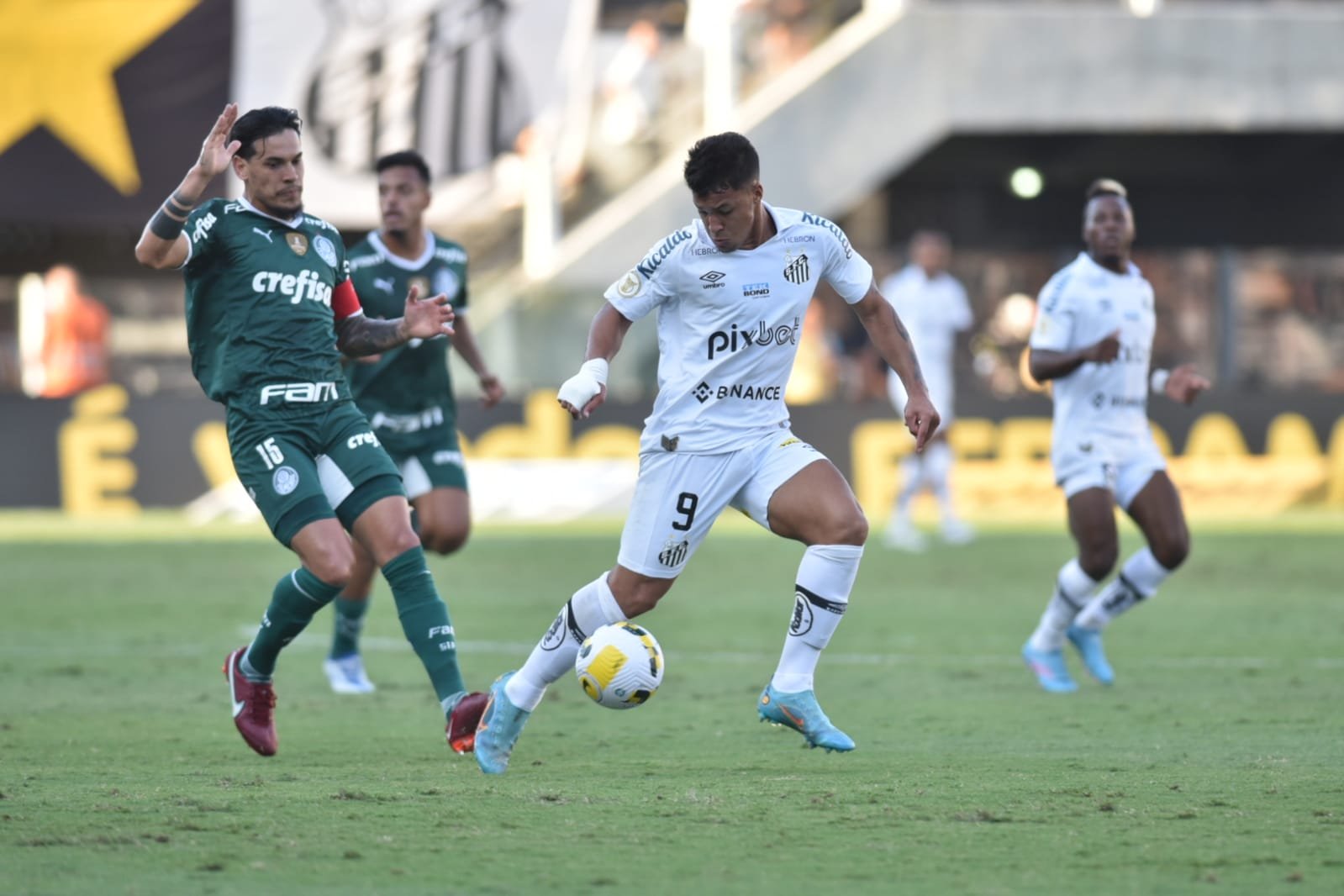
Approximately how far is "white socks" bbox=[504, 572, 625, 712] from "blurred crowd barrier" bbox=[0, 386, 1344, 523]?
14077 millimetres

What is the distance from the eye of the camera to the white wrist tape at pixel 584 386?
6594 millimetres

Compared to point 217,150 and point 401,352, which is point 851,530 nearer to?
point 217,150

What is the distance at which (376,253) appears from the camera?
955cm

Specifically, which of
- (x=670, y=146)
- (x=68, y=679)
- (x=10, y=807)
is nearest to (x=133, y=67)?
(x=670, y=146)

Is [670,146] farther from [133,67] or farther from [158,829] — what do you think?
[158,829]

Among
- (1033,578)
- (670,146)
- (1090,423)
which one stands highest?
(670,146)

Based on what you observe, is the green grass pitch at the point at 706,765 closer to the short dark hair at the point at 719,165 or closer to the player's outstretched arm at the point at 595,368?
the player's outstretched arm at the point at 595,368

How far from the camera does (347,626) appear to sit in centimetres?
945

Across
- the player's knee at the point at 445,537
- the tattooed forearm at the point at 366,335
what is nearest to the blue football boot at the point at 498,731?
the tattooed forearm at the point at 366,335

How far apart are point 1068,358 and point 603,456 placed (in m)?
12.2

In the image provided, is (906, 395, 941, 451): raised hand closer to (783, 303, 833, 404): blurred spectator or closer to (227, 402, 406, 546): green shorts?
(227, 402, 406, 546): green shorts

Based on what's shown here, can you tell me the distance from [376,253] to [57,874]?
16.2 feet

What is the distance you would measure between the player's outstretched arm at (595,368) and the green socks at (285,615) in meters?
1.19

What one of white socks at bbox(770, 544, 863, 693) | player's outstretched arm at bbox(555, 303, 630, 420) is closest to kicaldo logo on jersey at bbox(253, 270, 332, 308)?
player's outstretched arm at bbox(555, 303, 630, 420)
